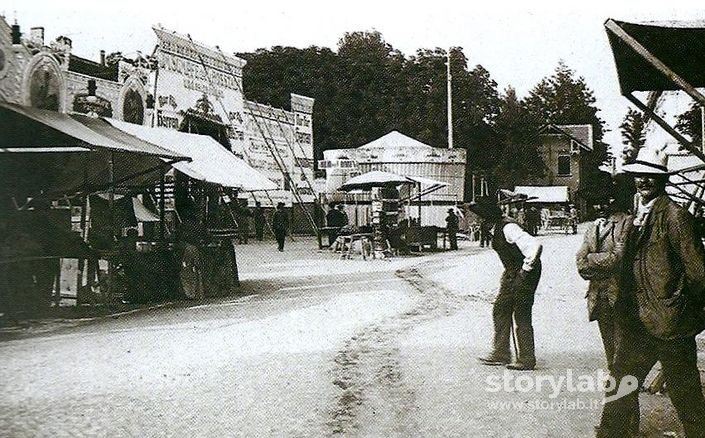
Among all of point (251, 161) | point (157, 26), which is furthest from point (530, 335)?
point (251, 161)

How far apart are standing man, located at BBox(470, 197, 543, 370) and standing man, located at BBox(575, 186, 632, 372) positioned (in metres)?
1.03

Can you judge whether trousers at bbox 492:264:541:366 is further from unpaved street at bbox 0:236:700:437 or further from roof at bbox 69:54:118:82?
roof at bbox 69:54:118:82

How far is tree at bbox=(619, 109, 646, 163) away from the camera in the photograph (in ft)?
20.7

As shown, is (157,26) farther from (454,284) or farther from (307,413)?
(454,284)

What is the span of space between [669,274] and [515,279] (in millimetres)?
1874

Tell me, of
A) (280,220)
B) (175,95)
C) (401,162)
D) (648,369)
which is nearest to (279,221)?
(280,220)

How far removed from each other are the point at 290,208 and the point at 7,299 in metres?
5.39

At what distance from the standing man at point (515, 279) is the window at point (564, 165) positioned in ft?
10.2

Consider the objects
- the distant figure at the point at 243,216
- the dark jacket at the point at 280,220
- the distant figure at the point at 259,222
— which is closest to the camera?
the dark jacket at the point at 280,220

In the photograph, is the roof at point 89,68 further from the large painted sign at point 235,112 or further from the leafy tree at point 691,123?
the leafy tree at point 691,123

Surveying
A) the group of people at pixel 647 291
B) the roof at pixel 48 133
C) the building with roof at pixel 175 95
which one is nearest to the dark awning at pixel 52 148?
the roof at pixel 48 133

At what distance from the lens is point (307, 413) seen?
4.35 m

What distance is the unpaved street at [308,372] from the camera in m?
4.13

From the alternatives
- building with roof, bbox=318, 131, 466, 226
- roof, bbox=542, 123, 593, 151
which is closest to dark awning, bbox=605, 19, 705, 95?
roof, bbox=542, 123, 593, 151
